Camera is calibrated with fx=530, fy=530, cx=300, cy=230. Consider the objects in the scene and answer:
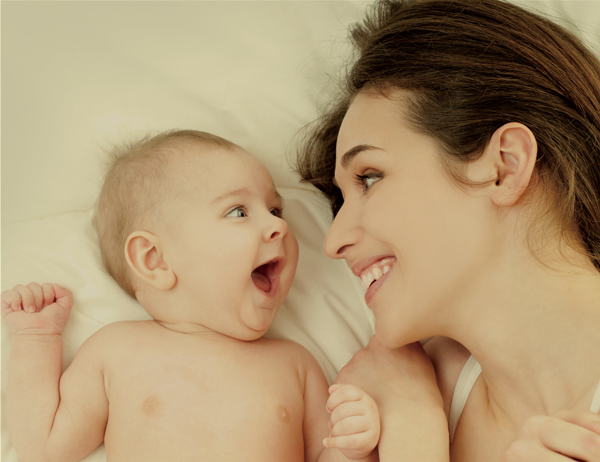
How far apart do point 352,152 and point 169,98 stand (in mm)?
923

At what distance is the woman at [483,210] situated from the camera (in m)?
1.27

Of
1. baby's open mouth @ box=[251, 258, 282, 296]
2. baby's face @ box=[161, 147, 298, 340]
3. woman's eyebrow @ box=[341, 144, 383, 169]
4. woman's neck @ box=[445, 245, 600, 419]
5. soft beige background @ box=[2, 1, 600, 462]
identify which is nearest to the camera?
woman's neck @ box=[445, 245, 600, 419]

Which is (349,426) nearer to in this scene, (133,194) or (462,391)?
(462,391)

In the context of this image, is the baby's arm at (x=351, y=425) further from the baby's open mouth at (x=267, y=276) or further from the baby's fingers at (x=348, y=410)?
the baby's open mouth at (x=267, y=276)

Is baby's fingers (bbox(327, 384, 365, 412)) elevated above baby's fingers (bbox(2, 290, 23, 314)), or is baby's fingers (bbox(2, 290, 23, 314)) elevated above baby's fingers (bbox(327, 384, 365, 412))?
baby's fingers (bbox(327, 384, 365, 412))

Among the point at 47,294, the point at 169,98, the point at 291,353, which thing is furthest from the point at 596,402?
the point at 169,98

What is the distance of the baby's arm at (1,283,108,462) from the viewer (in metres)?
1.47

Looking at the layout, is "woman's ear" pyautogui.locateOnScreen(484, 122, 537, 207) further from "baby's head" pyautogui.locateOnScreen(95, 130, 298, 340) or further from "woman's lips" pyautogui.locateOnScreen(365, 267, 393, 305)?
"baby's head" pyautogui.locateOnScreen(95, 130, 298, 340)

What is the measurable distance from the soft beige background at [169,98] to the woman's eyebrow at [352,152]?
1.92 feet

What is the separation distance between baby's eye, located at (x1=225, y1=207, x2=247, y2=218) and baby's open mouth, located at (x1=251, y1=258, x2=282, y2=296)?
174 millimetres

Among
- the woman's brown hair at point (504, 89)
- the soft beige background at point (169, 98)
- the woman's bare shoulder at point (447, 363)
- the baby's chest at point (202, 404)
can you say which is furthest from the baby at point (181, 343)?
the woman's brown hair at point (504, 89)

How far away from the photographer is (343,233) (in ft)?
4.79

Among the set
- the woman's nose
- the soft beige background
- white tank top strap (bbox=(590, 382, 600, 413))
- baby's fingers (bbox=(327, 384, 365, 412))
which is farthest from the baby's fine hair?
white tank top strap (bbox=(590, 382, 600, 413))

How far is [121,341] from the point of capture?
5.19 ft
